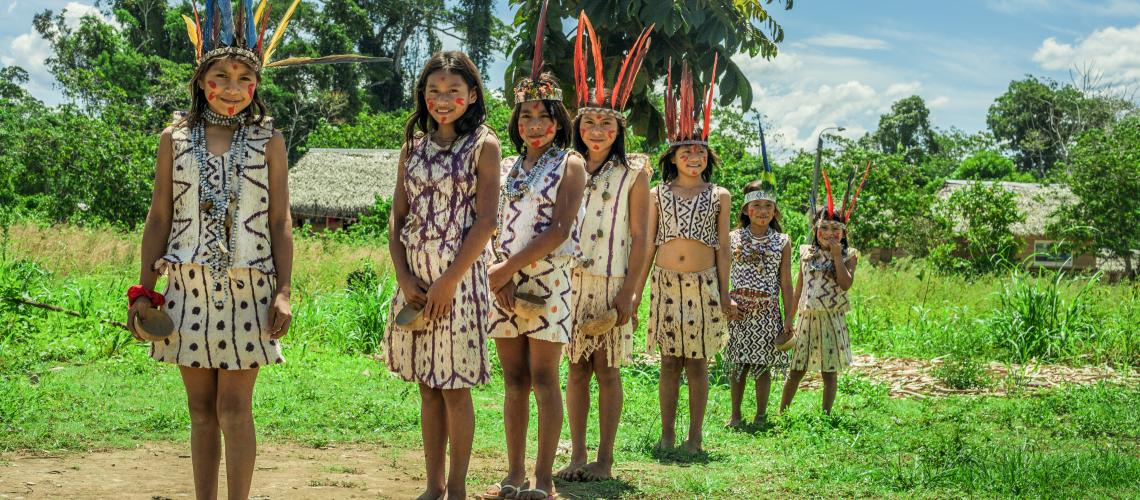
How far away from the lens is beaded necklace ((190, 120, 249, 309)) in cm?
325

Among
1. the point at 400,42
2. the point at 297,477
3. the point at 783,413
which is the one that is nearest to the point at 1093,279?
the point at 783,413

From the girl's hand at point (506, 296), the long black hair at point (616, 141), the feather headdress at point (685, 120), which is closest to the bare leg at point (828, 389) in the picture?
the feather headdress at point (685, 120)

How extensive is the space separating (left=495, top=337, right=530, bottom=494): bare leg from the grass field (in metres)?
0.38

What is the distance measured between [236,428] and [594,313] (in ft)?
5.98

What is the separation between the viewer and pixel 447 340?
11.8ft

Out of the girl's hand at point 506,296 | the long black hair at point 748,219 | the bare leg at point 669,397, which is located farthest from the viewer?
the long black hair at point 748,219

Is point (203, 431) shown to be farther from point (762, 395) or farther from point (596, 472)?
point (762, 395)

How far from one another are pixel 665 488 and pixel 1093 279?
25.4 ft

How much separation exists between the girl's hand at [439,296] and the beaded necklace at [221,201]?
26.7 inches

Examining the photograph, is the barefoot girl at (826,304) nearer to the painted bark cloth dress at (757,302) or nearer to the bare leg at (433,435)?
the painted bark cloth dress at (757,302)

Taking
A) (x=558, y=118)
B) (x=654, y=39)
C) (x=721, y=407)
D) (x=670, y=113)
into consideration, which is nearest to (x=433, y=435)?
(x=558, y=118)

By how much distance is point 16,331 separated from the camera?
7.74 metres

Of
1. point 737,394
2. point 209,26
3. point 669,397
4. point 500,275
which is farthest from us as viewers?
point 737,394

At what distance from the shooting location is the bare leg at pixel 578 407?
4.59 metres
